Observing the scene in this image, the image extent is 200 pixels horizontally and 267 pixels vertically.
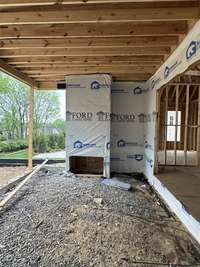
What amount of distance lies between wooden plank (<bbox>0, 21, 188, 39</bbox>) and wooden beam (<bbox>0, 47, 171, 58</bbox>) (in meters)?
0.81

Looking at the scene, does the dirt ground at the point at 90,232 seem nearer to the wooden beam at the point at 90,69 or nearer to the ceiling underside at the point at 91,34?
the ceiling underside at the point at 91,34

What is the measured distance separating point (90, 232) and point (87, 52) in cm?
307

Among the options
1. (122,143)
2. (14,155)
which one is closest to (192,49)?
(122,143)

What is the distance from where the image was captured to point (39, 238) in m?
3.23

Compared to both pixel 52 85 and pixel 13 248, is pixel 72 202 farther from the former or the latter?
pixel 52 85

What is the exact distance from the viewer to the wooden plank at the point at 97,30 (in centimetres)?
359

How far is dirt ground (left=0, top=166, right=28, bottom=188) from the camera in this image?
7078 millimetres

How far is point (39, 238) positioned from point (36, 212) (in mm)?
971

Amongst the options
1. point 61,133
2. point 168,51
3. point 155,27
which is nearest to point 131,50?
point 168,51

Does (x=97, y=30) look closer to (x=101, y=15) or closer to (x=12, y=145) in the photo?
(x=101, y=15)

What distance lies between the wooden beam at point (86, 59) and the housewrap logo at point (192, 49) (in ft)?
5.43

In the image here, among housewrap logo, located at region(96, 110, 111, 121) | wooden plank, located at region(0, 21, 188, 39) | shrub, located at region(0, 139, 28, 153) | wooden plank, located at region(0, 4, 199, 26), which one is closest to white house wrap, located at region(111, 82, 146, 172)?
housewrap logo, located at region(96, 110, 111, 121)

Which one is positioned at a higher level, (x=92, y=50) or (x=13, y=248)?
(x=92, y=50)

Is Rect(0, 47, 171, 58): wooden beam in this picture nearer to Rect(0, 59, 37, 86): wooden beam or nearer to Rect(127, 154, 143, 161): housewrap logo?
Rect(0, 59, 37, 86): wooden beam
